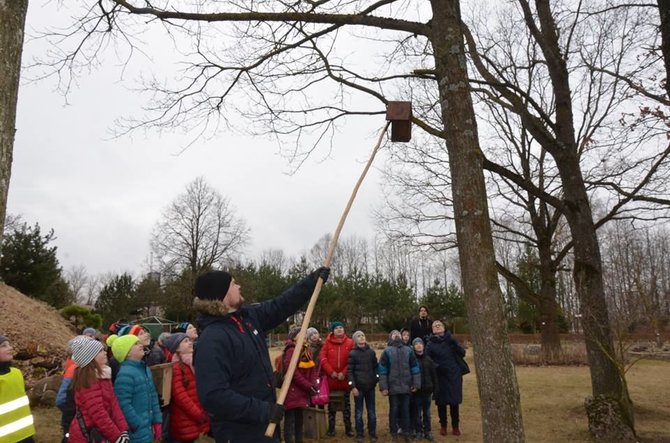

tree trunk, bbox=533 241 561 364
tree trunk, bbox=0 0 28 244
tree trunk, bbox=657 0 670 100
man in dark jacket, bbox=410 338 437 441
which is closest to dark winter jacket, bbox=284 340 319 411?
man in dark jacket, bbox=410 338 437 441

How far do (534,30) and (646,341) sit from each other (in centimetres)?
2282

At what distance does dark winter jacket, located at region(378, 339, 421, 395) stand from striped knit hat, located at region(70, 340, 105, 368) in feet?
16.1

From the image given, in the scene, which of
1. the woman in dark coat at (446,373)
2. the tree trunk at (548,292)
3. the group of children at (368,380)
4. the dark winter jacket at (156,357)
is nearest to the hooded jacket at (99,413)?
the dark winter jacket at (156,357)

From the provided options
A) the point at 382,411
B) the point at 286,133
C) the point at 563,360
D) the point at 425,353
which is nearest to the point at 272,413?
the point at 286,133

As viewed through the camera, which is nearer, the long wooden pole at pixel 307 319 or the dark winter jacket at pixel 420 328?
the long wooden pole at pixel 307 319

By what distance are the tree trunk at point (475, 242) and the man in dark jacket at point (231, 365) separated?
60.1 inches

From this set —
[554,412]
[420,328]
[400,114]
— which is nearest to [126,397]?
[400,114]

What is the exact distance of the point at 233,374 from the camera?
3.11 metres

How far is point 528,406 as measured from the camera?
10828mm

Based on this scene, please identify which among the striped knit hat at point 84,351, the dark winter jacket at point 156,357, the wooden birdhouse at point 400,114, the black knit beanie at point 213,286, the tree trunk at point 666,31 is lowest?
the dark winter jacket at point 156,357

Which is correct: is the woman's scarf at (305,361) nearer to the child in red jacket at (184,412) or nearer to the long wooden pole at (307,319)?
the child in red jacket at (184,412)

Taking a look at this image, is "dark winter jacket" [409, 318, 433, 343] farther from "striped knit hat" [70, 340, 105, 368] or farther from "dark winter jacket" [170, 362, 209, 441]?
"striped knit hat" [70, 340, 105, 368]

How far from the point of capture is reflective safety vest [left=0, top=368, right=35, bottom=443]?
4.70 m

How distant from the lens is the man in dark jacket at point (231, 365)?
9.59 feet
